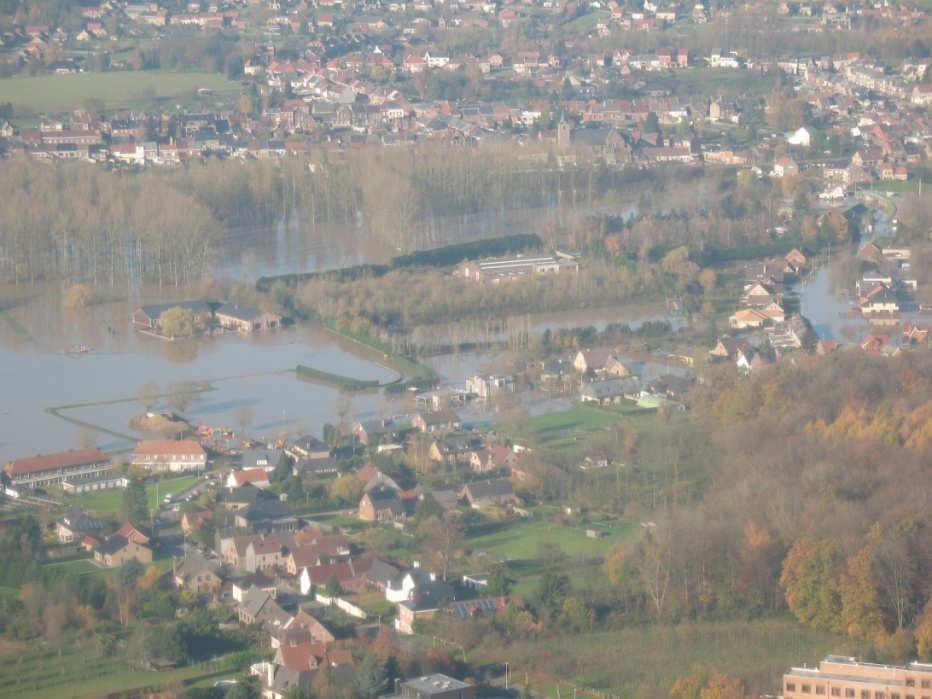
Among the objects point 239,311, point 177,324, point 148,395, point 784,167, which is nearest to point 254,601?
point 148,395

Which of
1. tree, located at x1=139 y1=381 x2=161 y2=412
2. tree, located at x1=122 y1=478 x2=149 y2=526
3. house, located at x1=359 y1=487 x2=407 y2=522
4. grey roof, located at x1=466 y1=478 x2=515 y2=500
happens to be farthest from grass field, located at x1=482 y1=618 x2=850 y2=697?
tree, located at x1=139 y1=381 x2=161 y2=412

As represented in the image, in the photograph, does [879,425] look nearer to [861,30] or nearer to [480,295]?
Result: [480,295]

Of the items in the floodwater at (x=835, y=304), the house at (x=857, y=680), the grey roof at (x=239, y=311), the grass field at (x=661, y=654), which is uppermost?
the house at (x=857, y=680)

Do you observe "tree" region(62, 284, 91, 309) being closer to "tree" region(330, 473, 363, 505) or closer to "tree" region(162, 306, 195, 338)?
"tree" region(162, 306, 195, 338)

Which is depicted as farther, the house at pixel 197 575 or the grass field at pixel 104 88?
the grass field at pixel 104 88

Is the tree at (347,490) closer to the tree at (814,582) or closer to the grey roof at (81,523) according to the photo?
the grey roof at (81,523)

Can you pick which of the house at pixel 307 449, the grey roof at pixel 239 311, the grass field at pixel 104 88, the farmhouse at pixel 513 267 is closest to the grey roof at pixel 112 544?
the house at pixel 307 449
